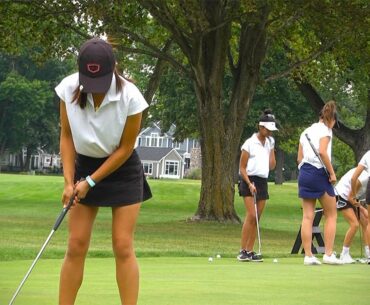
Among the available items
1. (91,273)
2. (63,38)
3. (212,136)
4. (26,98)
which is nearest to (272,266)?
(91,273)

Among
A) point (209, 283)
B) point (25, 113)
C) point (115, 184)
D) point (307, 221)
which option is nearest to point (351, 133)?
point (307, 221)

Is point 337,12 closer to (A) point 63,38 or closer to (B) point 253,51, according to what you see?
(B) point 253,51

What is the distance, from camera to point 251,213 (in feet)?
46.6

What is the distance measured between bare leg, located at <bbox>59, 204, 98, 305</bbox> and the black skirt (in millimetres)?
146

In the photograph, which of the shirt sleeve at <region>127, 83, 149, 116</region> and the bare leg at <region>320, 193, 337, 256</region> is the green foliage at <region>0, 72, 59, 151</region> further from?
A: the shirt sleeve at <region>127, 83, 149, 116</region>

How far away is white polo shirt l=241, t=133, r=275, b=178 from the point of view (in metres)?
14.2

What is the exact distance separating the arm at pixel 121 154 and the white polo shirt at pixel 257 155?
24.0ft

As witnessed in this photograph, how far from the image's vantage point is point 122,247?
6.99 metres

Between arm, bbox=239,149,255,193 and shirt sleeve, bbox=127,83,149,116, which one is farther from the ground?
shirt sleeve, bbox=127,83,149,116

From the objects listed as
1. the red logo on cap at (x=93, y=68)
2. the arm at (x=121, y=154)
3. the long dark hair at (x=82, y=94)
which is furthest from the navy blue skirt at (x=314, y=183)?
the red logo on cap at (x=93, y=68)

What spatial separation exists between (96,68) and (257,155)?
770 cm

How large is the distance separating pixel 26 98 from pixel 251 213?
267 ft

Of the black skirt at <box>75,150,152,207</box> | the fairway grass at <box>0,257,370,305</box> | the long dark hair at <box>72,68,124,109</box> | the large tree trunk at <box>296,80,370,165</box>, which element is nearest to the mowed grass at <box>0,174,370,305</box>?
the fairway grass at <box>0,257,370,305</box>

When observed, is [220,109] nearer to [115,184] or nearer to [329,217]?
[329,217]
